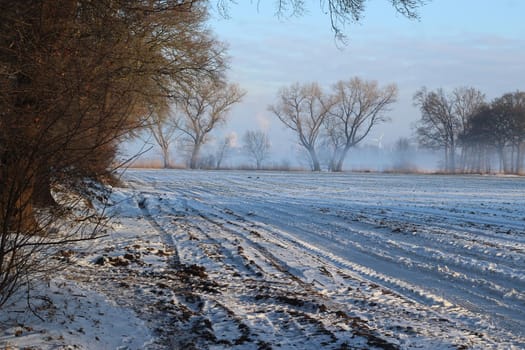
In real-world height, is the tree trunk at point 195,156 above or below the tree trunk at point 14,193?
above

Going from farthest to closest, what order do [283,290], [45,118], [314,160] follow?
1. [314,160]
2. [283,290]
3. [45,118]

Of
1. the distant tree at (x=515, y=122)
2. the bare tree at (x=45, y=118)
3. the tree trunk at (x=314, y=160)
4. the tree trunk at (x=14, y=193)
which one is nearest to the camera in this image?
the tree trunk at (x=14, y=193)

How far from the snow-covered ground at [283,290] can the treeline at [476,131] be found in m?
74.7

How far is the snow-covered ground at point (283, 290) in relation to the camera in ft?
17.8

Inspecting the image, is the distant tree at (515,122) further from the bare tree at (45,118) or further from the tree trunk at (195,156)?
the bare tree at (45,118)

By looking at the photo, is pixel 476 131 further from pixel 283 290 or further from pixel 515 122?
pixel 283 290

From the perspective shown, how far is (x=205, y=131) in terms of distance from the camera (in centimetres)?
7906

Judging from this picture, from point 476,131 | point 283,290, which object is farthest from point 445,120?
point 283,290

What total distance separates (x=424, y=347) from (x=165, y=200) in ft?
57.0

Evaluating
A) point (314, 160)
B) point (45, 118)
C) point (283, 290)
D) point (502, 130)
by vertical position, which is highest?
point (502, 130)

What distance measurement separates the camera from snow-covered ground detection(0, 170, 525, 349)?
5414 mm

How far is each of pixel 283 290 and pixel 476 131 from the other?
8419 cm

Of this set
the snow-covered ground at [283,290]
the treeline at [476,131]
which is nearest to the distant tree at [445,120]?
the treeline at [476,131]

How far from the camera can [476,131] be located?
84.2 m
